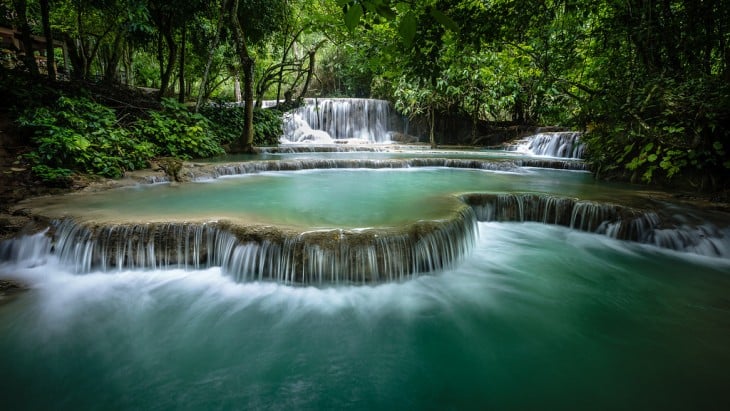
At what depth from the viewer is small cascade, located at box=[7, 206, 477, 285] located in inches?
142

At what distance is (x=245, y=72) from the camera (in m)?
10.2

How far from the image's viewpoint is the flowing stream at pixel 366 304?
7.98 ft

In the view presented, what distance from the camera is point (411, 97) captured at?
55.5ft

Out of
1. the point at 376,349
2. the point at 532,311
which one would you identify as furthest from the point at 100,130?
the point at 532,311

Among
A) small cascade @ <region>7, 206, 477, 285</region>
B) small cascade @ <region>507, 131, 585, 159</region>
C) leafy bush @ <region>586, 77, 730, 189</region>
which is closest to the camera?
small cascade @ <region>7, 206, 477, 285</region>

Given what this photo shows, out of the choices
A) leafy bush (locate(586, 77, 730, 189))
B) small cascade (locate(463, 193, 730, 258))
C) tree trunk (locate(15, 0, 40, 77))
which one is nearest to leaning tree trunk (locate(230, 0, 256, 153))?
tree trunk (locate(15, 0, 40, 77))

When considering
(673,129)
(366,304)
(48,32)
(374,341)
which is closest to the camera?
(374,341)

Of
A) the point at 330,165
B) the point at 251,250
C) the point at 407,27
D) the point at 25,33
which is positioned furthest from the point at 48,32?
the point at 407,27

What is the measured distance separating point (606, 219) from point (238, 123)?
11.9 m

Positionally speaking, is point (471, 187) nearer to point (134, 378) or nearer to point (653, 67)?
point (653, 67)

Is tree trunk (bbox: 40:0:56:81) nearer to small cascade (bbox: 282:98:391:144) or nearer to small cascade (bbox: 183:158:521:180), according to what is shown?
small cascade (bbox: 183:158:521:180)

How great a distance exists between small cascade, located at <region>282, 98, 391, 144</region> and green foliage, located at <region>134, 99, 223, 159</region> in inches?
300

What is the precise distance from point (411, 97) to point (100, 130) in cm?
1293

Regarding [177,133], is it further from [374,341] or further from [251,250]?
[374,341]
